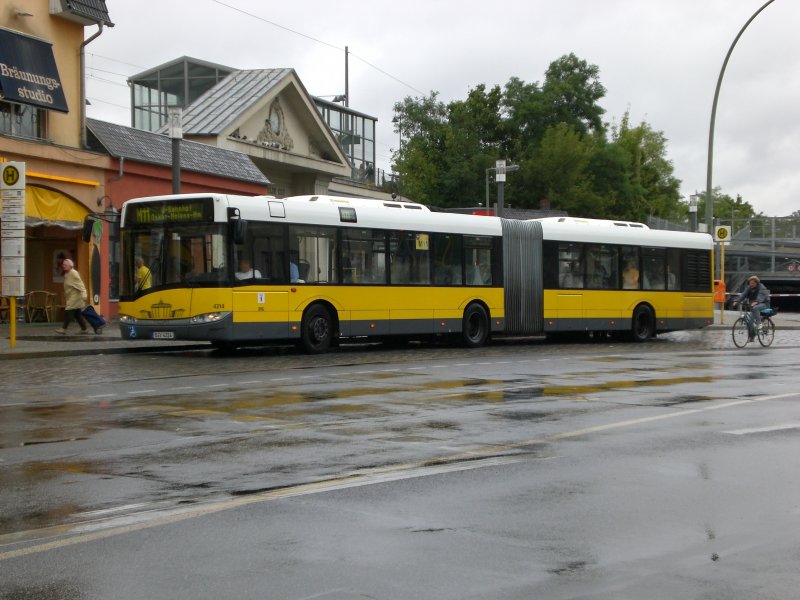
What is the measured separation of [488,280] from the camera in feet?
87.8

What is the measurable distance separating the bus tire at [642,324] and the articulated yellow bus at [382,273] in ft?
0.11

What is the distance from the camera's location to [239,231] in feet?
67.8

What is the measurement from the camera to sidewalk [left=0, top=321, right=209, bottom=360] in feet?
67.2

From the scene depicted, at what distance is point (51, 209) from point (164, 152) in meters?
5.35

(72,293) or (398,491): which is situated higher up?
(72,293)

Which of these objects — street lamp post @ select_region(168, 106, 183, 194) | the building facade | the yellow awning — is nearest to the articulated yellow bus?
street lamp post @ select_region(168, 106, 183, 194)

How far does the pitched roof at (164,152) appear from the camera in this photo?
3072 cm

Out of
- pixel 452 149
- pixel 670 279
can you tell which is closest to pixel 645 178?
pixel 452 149

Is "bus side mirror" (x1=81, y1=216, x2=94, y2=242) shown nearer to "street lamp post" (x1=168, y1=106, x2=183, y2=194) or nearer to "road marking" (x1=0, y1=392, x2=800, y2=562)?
"street lamp post" (x1=168, y1=106, x2=183, y2=194)

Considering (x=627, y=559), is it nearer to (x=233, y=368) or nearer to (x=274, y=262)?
(x=233, y=368)

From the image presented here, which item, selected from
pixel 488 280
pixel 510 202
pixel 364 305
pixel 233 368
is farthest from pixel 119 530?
pixel 510 202

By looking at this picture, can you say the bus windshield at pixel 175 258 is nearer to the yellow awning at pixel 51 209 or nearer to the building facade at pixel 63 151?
the building facade at pixel 63 151

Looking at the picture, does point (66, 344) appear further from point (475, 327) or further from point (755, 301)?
point (755, 301)

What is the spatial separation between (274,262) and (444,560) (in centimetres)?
1661
